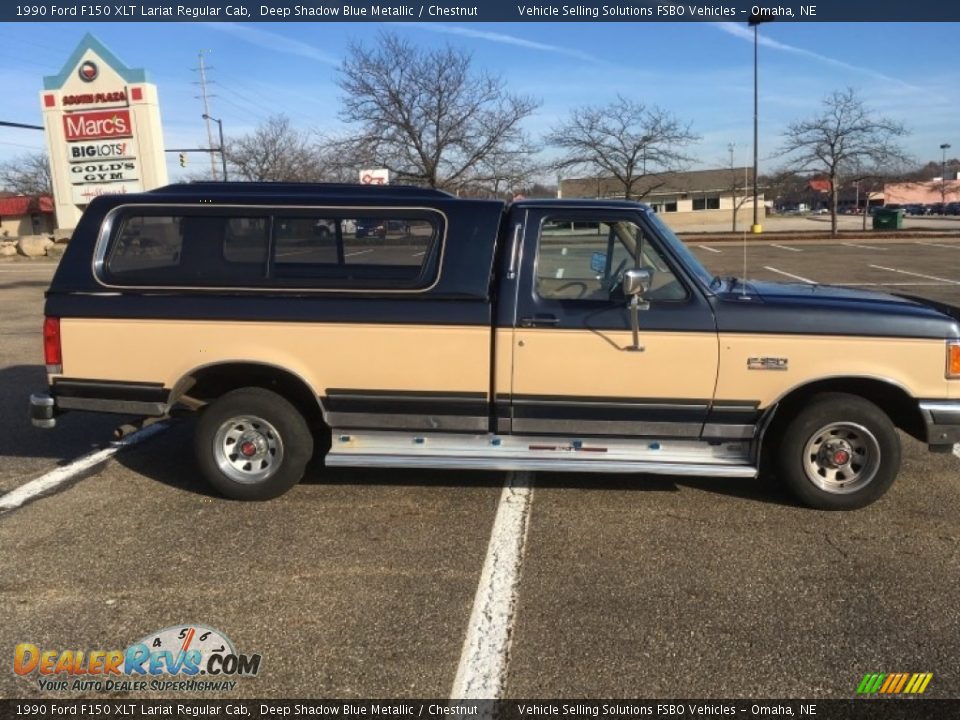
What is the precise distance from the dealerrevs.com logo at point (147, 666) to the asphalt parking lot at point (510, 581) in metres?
0.06

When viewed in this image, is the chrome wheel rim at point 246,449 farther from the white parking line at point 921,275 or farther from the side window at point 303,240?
the white parking line at point 921,275

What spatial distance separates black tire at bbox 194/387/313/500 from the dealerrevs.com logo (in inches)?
58.4

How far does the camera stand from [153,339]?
175 inches

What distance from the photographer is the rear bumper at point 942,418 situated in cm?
416

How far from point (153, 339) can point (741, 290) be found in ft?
12.3

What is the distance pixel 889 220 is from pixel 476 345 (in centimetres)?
4679

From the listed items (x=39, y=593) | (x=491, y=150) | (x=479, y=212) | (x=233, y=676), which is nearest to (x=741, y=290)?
(x=479, y=212)

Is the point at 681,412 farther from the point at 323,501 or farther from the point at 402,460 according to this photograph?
the point at 323,501

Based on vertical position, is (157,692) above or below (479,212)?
below

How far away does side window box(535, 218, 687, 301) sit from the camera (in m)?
4.36

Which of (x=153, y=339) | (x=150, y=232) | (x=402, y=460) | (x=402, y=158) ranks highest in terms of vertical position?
(x=402, y=158)

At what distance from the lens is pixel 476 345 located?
432cm

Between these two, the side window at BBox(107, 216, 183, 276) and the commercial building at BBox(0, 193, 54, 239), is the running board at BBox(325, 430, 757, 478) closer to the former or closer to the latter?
the side window at BBox(107, 216, 183, 276)

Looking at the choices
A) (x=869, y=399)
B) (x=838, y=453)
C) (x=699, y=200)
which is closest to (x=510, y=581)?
(x=838, y=453)
